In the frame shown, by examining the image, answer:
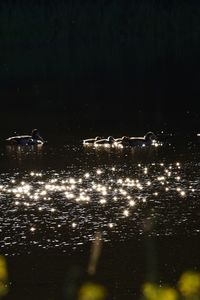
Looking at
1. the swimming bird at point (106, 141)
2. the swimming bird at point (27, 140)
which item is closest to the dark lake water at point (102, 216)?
the swimming bird at point (106, 141)

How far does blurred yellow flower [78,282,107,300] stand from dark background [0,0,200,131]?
26.7 meters

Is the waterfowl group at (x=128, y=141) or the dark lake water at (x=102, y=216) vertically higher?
the dark lake water at (x=102, y=216)

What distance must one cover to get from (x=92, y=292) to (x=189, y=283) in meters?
2.21

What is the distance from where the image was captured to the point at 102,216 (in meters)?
28.8

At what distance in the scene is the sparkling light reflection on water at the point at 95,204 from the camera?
87.9 ft

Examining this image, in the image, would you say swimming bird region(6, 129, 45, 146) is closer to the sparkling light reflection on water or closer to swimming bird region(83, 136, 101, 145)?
swimming bird region(83, 136, 101, 145)

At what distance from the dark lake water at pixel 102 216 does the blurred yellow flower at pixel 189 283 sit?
30 cm

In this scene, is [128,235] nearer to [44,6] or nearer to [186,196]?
[186,196]

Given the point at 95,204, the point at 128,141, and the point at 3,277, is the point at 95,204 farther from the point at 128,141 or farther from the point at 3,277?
the point at 128,141

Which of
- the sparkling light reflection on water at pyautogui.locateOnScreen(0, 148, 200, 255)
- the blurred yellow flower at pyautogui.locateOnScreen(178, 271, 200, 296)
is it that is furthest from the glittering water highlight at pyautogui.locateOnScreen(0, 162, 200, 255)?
the blurred yellow flower at pyautogui.locateOnScreen(178, 271, 200, 296)

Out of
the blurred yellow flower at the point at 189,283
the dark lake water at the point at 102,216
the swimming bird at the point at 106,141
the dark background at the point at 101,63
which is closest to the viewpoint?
the blurred yellow flower at the point at 189,283

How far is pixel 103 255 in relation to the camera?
24.8 metres

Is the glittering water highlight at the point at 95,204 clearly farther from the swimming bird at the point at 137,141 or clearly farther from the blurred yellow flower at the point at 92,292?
the swimming bird at the point at 137,141

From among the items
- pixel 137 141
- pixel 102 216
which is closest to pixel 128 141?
pixel 137 141
